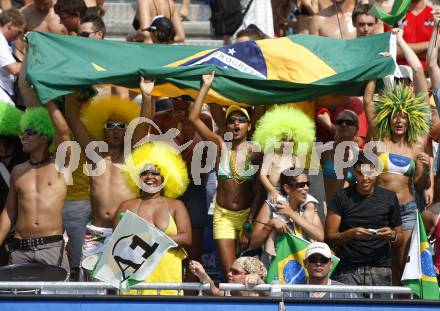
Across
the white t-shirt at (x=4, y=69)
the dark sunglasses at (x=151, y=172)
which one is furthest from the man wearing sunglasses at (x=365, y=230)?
the white t-shirt at (x=4, y=69)

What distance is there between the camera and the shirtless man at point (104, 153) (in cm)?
1134

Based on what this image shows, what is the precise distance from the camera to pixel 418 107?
37.2ft

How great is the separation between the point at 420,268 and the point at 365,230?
2.18 feet

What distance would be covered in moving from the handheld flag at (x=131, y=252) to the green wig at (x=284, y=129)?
174 centimetres

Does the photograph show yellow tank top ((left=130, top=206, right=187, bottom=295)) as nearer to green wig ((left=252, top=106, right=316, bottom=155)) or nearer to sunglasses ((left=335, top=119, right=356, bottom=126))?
green wig ((left=252, top=106, right=316, bottom=155))

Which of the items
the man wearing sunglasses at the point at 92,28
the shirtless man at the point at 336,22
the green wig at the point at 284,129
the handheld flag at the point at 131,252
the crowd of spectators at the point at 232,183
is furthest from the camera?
the shirtless man at the point at 336,22

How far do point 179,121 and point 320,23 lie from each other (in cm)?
239

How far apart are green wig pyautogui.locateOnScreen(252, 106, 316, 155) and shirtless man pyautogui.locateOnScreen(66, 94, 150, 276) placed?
3.48 feet

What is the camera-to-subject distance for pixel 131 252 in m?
9.91

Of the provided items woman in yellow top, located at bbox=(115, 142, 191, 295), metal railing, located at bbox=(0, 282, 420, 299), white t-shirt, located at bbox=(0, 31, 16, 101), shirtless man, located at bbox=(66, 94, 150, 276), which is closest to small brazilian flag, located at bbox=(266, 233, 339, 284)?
metal railing, located at bbox=(0, 282, 420, 299)

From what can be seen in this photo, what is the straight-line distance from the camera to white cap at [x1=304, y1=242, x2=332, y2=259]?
10.1 meters

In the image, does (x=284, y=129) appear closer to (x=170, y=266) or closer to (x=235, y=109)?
(x=235, y=109)

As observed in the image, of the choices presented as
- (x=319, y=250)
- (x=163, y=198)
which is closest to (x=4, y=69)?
(x=163, y=198)

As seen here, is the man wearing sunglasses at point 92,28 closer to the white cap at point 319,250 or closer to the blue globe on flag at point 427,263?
the white cap at point 319,250
